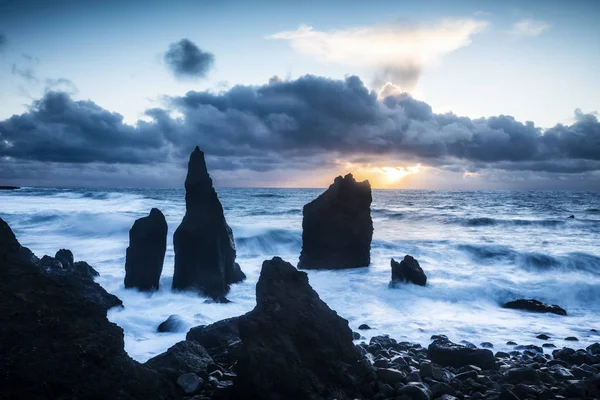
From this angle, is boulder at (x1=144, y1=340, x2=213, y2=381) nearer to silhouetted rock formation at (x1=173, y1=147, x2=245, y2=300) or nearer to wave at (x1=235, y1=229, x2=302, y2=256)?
silhouetted rock formation at (x1=173, y1=147, x2=245, y2=300)

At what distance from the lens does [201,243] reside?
15375mm

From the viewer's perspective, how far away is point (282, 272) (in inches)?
304

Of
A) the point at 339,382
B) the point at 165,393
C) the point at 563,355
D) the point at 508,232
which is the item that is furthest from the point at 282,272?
the point at 508,232

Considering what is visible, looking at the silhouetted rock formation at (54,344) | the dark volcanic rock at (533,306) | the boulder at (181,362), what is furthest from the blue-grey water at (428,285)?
the silhouetted rock formation at (54,344)

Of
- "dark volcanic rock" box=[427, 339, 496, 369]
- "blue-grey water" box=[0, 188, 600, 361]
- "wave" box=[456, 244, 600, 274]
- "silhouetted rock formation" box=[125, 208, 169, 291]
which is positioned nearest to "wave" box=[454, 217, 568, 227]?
"blue-grey water" box=[0, 188, 600, 361]

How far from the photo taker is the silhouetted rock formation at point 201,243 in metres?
15.3

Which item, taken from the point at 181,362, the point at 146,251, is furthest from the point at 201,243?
the point at 181,362

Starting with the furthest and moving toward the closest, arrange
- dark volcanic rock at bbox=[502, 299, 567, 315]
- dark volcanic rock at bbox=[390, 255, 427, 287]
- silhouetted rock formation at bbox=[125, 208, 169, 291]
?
dark volcanic rock at bbox=[390, 255, 427, 287] < silhouetted rock formation at bbox=[125, 208, 169, 291] < dark volcanic rock at bbox=[502, 299, 567, 315]

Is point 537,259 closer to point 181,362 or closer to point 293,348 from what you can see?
point 293,348

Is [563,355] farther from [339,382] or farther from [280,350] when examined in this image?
[280,350]

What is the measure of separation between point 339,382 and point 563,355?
21.4ft

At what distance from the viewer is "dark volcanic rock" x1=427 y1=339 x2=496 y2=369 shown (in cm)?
895

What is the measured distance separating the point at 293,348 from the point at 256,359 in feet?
2.12

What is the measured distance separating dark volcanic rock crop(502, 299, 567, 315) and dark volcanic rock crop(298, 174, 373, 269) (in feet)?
25.2
